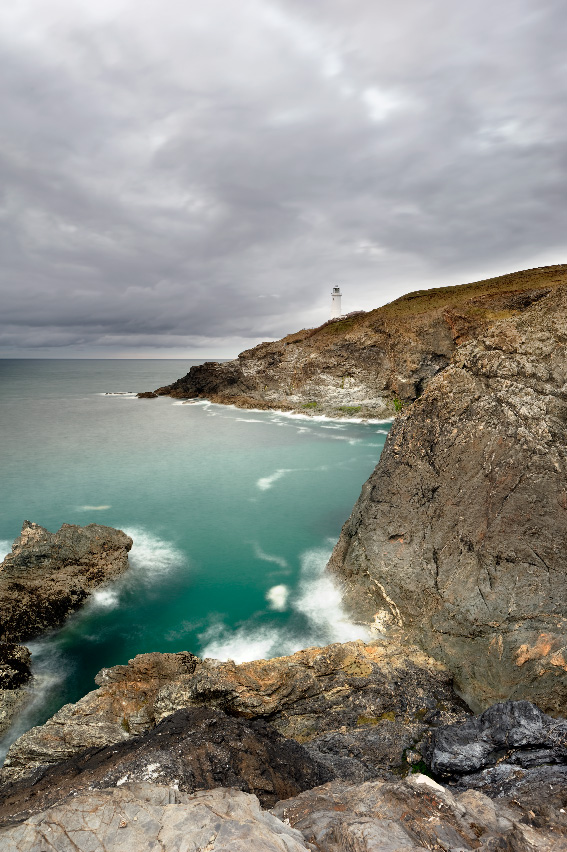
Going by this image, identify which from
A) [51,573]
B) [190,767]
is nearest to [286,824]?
[190,767]

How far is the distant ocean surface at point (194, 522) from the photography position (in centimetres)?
1370

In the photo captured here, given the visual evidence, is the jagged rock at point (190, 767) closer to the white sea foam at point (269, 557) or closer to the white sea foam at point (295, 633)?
the white sea foam at point (295, 633)

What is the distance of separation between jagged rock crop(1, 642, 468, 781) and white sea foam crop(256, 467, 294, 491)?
18.5 metres

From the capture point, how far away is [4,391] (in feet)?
304

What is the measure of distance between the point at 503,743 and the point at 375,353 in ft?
180

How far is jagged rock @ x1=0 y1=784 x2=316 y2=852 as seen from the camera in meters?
3.81

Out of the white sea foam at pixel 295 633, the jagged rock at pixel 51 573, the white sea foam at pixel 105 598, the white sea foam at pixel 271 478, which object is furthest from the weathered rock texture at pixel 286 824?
the white sea foam at pixel 271 478

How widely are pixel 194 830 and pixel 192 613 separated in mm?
12182

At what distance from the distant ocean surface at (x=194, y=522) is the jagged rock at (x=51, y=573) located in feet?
1.99

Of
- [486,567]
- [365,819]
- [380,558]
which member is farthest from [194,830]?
[380,558]

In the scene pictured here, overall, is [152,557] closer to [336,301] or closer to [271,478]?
[271,478]

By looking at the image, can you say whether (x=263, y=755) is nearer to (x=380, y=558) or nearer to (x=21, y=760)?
(x=21, y=760)

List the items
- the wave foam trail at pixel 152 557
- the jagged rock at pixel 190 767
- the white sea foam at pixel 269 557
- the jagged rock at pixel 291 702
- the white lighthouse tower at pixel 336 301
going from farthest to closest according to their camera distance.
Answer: the white lighthouse tower at pixel 336 301, the white sea foam at pixel 269 557, the wave foam trail at pixel 152 557, the jagged rock at pixel 291 702, the jagged rock at pixel 190 767

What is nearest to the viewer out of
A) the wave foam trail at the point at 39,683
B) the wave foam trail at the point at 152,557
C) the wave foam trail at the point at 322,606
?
the wave foam trail at the point at 39,683
